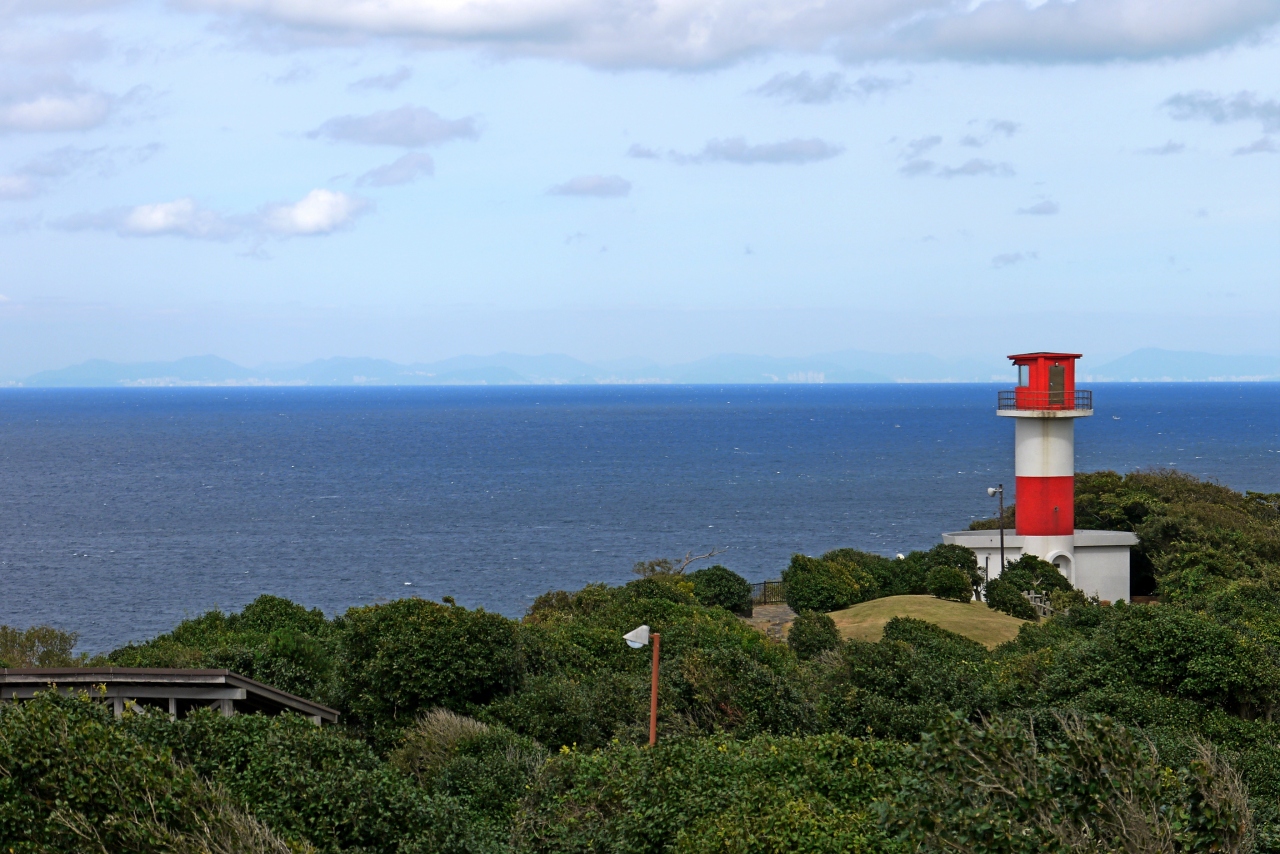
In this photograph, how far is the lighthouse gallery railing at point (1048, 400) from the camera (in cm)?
3897

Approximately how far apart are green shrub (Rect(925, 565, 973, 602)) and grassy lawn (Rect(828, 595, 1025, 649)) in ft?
2.84

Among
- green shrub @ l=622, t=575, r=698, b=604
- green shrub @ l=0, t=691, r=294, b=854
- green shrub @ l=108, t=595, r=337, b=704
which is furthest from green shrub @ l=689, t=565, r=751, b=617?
green shrub @ l=0, t=691, r=294, b=854

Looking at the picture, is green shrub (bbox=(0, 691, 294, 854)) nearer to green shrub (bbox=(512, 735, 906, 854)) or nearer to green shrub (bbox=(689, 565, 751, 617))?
green shrub (bbox=(512, 735, 906, 854))

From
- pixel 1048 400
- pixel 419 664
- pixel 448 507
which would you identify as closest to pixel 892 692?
pixel 419 664

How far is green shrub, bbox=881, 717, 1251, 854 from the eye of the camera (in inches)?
303

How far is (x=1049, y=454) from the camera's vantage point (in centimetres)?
3916

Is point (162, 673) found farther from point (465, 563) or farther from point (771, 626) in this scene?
point (465, 563)

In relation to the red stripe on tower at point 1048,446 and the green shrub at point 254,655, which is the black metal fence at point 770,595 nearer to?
the red stripe on tower at point 1048,446

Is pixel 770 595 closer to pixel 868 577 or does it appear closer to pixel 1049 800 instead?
pixel 868 577

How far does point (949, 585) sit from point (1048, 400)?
7.51 metres

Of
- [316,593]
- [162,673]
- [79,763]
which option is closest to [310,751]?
[79,763]

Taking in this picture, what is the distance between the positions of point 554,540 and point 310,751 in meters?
59.9

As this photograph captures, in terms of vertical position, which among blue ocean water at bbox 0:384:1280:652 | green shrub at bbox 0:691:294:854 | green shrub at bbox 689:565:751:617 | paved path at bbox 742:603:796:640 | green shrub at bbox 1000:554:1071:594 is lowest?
blue ocean water at bbox 0:384:1280:652

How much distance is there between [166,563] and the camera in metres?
62.9
